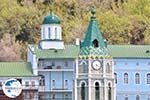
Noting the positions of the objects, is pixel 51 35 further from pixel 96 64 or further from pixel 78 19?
pixel 96 64

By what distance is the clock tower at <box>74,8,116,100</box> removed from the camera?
63094 millimetres

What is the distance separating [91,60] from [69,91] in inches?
1662

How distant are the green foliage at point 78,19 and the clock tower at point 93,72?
6586cm

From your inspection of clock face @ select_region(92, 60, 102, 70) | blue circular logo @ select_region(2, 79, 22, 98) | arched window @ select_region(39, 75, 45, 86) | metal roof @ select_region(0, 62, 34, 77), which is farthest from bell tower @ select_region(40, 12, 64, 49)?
blue circular logo @ select_region(2, 79, 22, 98)

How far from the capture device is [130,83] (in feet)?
350

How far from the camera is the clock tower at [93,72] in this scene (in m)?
63.1

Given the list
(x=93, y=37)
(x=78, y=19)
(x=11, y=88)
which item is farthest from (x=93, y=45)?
(x=78, y=19)

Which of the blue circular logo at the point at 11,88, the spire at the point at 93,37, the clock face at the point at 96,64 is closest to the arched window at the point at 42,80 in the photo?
the spire at the point at 93,37

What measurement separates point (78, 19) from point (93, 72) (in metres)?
86.6

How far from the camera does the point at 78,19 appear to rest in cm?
15075

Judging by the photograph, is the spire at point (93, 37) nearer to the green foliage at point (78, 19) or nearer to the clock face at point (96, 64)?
the clock face at point (96, 64)

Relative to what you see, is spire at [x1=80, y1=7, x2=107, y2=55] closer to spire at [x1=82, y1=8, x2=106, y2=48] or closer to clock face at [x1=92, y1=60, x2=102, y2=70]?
spire at [x1=82, y1=8, x2=106, y2=48]

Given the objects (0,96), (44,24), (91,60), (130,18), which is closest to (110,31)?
(130,18)

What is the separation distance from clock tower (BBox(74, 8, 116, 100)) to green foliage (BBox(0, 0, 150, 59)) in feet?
216
